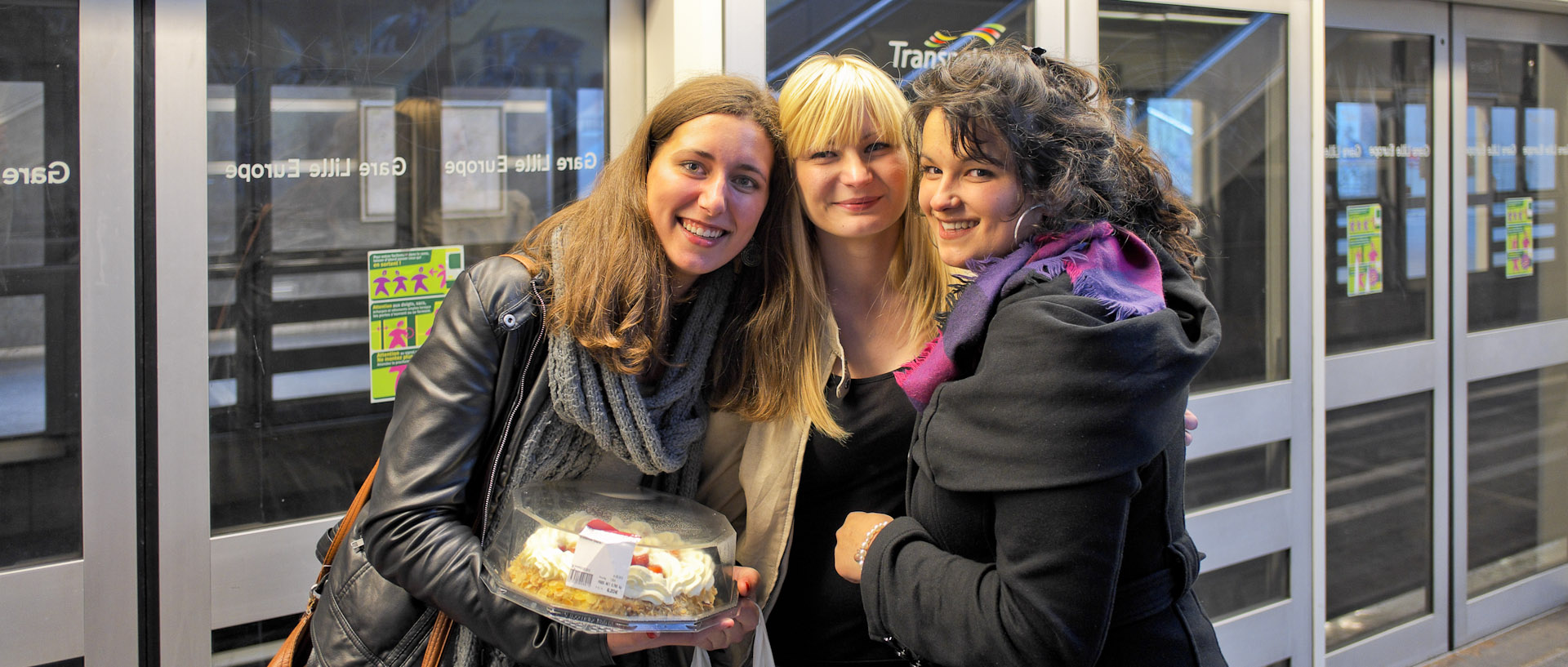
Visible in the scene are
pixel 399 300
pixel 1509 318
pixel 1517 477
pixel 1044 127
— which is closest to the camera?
pixel 1044 127

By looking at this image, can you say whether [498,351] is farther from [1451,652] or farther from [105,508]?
[1451,652]

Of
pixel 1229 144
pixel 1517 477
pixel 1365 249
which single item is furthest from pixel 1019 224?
pixel 1517 477

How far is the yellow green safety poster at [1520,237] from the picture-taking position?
4.46 meters

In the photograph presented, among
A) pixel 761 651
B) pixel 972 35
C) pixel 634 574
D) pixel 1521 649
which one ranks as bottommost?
pixel 1521 649

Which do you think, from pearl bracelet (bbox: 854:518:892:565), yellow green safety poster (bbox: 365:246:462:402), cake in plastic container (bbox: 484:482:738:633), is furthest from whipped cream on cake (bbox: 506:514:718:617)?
yellow green safety poster (bbox: 365:246:462:402)

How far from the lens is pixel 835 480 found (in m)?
1.91

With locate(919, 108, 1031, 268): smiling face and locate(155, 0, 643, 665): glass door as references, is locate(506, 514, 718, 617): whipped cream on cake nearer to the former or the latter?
locate(919, 108, 1031, 268): smiling face

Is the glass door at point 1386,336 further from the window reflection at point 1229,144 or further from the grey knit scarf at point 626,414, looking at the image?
the grey knit scarf at point 626,414

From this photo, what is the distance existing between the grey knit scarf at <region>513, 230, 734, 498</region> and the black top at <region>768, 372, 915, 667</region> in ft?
0.77

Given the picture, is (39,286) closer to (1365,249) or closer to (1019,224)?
(1019,224)

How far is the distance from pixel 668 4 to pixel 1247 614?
2.83 metres

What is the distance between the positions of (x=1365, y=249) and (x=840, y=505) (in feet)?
10.0

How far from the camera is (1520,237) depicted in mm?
4496

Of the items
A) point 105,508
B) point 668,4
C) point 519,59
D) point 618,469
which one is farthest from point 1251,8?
point 105,508
